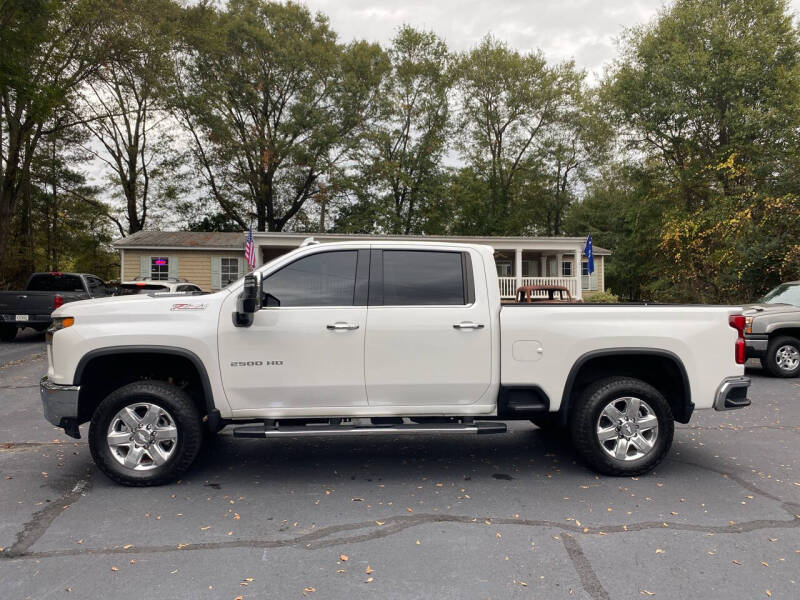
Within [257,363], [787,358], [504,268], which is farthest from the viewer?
[504,268]

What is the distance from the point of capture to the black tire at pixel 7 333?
15579mm

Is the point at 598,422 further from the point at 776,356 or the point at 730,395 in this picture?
the point at 776,356

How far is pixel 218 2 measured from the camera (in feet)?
103

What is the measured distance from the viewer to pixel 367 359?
4.59 meters

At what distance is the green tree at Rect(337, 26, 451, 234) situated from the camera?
35.4 metres

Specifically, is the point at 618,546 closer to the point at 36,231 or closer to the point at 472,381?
the point at 472,381

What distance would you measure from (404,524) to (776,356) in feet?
30.7

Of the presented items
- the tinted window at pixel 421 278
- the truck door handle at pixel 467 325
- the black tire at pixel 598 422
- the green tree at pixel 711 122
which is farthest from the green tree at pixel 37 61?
the green tree at pixel 711 122

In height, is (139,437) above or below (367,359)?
below

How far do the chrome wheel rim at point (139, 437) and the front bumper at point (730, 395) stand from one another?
4501 millimetres

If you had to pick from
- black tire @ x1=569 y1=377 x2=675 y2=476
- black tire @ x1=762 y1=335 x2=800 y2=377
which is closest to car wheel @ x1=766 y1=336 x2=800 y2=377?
black tire @ x1=762 y1=335 x2=800 y2=377

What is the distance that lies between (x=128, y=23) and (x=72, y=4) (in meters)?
1.93

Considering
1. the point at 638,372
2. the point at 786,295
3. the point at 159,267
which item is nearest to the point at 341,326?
the point at 638,372

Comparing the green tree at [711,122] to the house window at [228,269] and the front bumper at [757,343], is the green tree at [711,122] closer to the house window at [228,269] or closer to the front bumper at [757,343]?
the front bumper at [757,343]
